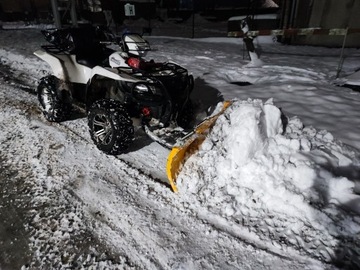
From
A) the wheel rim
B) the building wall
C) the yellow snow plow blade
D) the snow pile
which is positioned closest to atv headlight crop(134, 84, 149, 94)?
the wheel rim

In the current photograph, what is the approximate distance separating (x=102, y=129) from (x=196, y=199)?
1584 millimetres

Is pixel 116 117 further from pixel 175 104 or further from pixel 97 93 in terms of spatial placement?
pixel 97 93

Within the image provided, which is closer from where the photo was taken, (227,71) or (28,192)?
(28,192)

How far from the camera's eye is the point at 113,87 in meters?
3.85

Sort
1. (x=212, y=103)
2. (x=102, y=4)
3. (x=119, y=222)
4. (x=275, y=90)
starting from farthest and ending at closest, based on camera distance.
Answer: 1. (x=102, y=4)
2. (x=275, y=90)
3. (x=212, y=103)
4. (x=119, y=222)

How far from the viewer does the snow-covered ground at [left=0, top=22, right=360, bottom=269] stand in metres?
2.25

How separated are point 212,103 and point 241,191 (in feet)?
8.70

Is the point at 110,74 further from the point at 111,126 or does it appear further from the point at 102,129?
the point at 102,129

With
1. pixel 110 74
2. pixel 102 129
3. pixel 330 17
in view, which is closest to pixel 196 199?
pixel 102 129

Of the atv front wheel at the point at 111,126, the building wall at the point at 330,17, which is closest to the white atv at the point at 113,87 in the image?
the atv front wheel at the point at 111,126

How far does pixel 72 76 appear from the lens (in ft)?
13.6

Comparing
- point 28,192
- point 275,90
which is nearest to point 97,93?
point 28,192

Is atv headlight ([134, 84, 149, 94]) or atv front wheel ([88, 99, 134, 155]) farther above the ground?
atv headlight ([134, 84, 149, 94])

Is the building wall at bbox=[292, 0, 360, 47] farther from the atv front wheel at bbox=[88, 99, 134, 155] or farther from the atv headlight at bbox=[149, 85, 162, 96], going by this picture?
the atv front wheel at bbox=[88, 99, 134, 155]
